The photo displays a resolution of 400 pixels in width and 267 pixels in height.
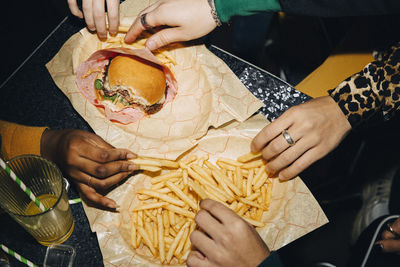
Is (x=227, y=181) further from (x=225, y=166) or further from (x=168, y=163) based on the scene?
(x=168, y=163)

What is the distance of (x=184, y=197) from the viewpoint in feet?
5.00

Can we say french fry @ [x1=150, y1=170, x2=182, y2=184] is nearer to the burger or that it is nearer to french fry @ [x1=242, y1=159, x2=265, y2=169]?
french fry @ [x1=242, y1=159, x2=265, y2=169]

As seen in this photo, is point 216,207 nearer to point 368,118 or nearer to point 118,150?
point 118,150

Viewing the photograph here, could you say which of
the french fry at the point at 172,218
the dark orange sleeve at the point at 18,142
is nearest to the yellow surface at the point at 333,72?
the french fry at the point at 172,218

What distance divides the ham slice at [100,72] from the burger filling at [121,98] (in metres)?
0.03

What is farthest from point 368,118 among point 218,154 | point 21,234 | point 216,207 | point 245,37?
point 21,234

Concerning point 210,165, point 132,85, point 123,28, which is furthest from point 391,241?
point 123,28

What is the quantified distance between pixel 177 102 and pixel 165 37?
0.47m

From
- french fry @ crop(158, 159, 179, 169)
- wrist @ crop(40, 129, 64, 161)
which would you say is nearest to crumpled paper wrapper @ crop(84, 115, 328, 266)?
french fry @ crop(158, 159, 179, 169)

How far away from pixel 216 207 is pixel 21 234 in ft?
3.53

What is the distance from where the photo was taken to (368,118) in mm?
1669

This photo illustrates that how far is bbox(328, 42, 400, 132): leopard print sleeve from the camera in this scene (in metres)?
1.63

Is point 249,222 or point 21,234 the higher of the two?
point 21,234

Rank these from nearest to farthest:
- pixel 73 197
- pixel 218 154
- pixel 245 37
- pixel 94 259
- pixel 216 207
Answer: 1. pixel 216 207
2. pixel 94 259
3. pixel 73 197
4. pixel 218 154
5. pixel 245 37
